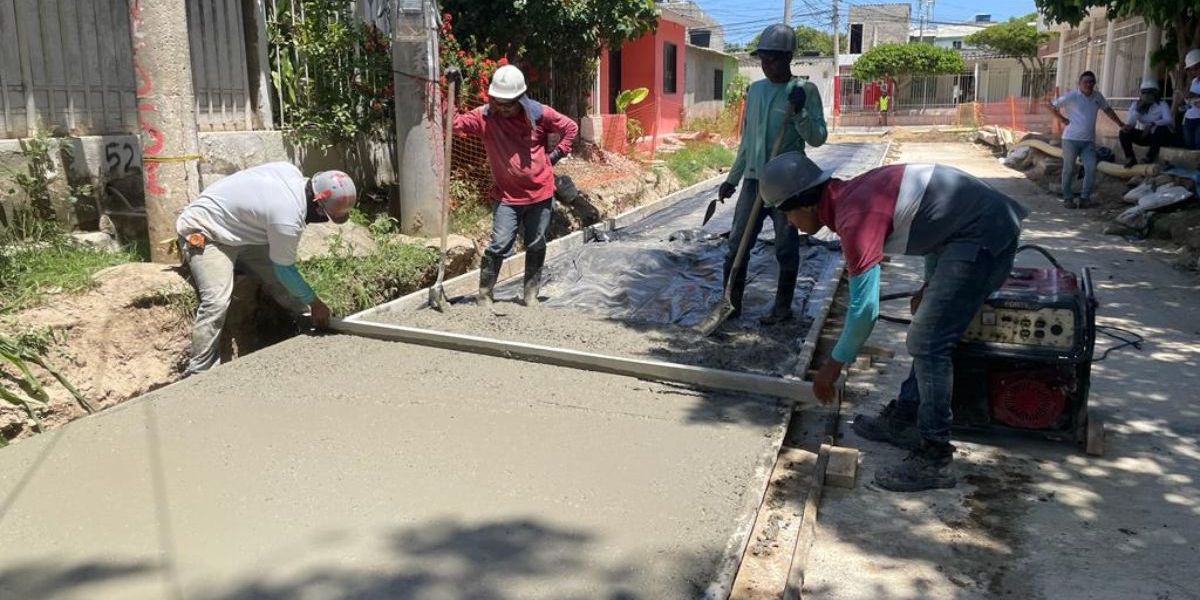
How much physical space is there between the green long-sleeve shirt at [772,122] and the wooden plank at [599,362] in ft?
5.17

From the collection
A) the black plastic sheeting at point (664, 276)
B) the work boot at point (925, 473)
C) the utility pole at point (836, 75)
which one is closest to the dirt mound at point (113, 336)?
the black plastic sheeting at point (664, 276)

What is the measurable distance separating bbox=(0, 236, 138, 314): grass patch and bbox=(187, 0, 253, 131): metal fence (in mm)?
1709

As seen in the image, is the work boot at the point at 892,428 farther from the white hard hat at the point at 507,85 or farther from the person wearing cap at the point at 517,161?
the white hard hat at the point at 507,85

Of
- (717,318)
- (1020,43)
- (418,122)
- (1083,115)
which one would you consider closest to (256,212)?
(418,122)

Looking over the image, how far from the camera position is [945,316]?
357 cm

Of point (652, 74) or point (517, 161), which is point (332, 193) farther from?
point (652, 74)

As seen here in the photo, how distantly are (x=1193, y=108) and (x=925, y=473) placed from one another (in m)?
Result: 10.1

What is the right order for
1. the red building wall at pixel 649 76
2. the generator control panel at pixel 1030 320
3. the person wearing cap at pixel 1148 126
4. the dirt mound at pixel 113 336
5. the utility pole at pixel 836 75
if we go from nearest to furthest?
the generator control panel at pixel 1030 320
the dirt mound at pixel 113 336
the person wearing cap at pixel 1148 126
the red building wall at pixel 649 76
the utility pole at pixel 836 75

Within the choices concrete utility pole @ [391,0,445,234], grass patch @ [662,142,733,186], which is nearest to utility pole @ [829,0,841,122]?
grass patch @ [662,142,733,186]

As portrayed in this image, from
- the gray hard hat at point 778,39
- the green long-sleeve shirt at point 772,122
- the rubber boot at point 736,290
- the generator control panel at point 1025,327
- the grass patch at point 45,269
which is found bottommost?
the rubber boot at point 736,290

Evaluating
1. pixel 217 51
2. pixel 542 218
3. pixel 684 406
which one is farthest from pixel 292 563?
pixel 217 51

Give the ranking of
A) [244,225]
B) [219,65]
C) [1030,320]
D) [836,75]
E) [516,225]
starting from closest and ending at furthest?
[1030,320], [244,225], [516,225], [219,65], [836,75]

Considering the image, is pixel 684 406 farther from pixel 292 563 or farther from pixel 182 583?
pixel 182 583

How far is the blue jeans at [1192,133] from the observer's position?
1114 centimetres
